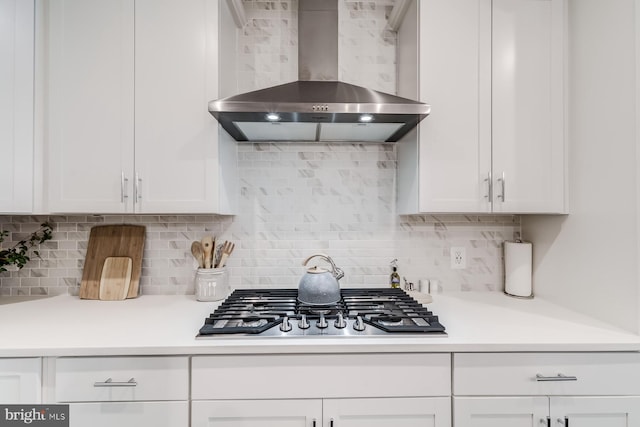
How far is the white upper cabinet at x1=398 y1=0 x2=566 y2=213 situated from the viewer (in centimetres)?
150

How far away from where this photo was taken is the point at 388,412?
1.15 meters

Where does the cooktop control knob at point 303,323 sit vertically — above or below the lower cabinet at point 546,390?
above

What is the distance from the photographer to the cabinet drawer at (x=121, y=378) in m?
1.12

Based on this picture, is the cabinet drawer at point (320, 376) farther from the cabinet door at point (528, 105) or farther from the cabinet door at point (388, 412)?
the cabinet door at point (528, 105)

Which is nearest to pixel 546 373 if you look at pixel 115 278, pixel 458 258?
pixel 458 258

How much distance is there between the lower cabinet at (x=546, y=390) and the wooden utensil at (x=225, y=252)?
1214mm

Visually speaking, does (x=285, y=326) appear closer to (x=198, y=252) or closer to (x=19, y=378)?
(x=198, y=252)

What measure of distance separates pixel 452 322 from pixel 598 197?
844 mm

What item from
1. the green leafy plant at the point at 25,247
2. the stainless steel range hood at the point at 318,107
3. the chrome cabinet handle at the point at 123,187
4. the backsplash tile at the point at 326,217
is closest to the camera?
the stainless steel range hood at the point at 318,107

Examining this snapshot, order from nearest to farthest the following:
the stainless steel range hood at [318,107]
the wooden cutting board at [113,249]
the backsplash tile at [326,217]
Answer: the stainless steel range hood at [318,107]
the wooden cutting board at [113,249]
the backsplash tile at [326,217]

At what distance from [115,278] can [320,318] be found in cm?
121

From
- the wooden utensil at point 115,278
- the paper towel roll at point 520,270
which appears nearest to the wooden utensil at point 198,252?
the wooden utensil at point 115,278

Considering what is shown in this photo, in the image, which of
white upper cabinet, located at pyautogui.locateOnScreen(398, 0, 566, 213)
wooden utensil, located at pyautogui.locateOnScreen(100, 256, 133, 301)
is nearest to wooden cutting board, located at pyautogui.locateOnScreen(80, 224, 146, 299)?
wooden utensil, located at pyautogui.locateOnScreen(100, 256, 133, 301)

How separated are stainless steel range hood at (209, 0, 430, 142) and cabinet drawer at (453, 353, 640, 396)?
3.37 ft
